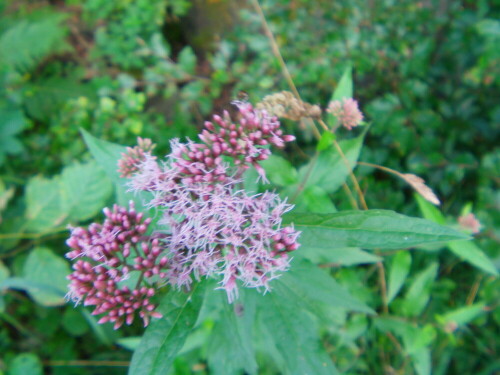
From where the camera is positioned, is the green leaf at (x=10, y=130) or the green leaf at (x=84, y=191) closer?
the green leaf at (x=84, y=191)

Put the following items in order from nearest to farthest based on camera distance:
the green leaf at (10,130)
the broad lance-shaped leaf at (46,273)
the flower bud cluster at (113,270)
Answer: the flower bud cluster at (113,270) → the broad lance-shaped leaf at (46,273) → the green leaf at (10,130)

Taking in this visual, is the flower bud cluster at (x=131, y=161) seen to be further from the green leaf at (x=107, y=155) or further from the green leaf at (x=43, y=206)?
the green leaf at (x=43, y=206)

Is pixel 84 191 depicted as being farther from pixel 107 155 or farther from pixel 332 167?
pixel 332 167

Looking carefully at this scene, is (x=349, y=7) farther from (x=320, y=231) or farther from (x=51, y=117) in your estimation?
(x=51, y=117)

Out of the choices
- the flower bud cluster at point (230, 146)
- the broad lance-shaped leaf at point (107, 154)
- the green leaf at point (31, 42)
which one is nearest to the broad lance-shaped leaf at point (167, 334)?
the flower bud cluster at point (230, 146)

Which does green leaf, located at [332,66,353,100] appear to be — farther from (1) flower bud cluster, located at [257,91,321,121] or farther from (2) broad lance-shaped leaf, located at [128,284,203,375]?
(2) broad lance-shaped leaf, located at [128,284,203,375]

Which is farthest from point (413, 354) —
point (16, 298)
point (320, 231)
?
point (16, 298)
